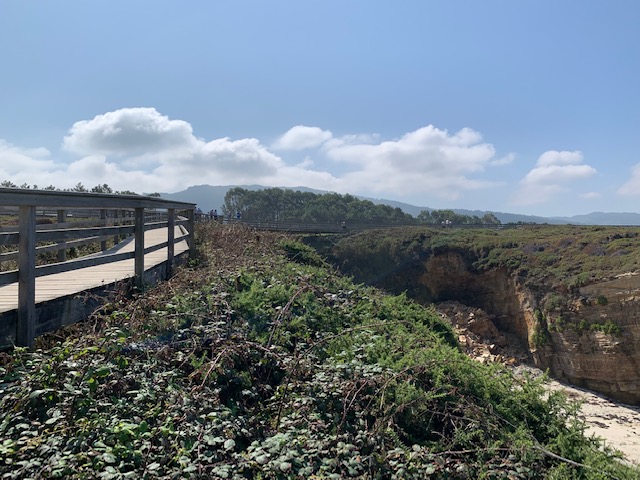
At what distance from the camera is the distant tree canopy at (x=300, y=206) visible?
74625mm

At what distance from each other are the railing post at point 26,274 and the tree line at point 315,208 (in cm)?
6536

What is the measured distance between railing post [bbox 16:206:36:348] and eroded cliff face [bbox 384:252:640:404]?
17.7 m

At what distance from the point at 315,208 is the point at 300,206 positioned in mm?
10081

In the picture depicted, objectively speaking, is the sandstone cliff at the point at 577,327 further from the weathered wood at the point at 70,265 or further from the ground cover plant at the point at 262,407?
the weathered wood at the point at 70,265

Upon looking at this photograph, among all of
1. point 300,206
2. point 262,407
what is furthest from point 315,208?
point 262,407

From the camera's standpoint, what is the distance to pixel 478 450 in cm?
291

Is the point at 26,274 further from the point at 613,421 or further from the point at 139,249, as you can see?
the point at 613,421

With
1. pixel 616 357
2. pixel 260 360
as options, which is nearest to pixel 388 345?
pixel 260 360

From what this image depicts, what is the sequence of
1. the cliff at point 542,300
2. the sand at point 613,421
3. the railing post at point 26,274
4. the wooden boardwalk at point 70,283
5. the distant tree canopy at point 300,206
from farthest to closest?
the distant tree canopy at point 300,206 < the cliff at point 542,300 < the sand at point 613,421 < the wooden boardwalk at point 70,283 < the railing post at point 26,274

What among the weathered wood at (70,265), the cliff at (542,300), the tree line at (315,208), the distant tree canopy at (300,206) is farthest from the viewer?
the distant tree canopy at (300,206)

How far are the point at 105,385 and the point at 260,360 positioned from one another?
4.10 ft

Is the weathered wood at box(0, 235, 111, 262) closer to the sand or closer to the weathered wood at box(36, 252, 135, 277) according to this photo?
the weathered wood at box(36, 252, 135, 277)

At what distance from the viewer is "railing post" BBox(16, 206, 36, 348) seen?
11.8 ft

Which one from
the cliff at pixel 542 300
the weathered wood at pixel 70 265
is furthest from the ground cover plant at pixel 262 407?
the cliff at pixel 542 300
